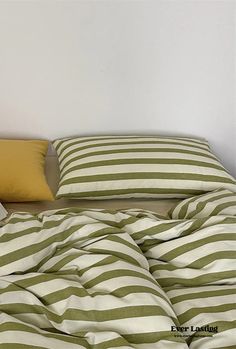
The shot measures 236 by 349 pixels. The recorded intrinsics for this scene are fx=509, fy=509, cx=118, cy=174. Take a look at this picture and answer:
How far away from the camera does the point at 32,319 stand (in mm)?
995

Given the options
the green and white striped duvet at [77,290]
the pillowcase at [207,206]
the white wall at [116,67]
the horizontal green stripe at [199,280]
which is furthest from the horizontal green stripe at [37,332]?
the white wall at [116,67]

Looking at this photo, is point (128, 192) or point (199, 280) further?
point (128, 192)

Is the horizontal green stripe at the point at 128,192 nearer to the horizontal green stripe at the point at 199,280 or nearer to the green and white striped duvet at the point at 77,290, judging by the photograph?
the green and white striped duvet at the point at 77,290

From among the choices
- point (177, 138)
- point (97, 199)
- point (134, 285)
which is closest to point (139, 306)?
point (134, 285)

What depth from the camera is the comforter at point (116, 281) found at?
3.18 feet

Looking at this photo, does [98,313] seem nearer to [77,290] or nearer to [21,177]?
[77,290]

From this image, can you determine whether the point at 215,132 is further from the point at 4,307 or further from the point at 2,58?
the point at 4,307

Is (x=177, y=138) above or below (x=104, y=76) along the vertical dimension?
below

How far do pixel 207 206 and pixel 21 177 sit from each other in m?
0.60

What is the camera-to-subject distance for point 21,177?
1.62 m

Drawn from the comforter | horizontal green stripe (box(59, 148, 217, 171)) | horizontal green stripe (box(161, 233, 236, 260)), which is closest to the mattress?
horizontal green stripe (box(59, 148, 217, 171))


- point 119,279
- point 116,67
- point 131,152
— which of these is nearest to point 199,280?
point 119,279

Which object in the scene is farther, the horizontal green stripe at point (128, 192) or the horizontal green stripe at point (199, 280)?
the horizontal green stripe at point (128, 192)

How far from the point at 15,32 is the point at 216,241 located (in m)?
1.06
